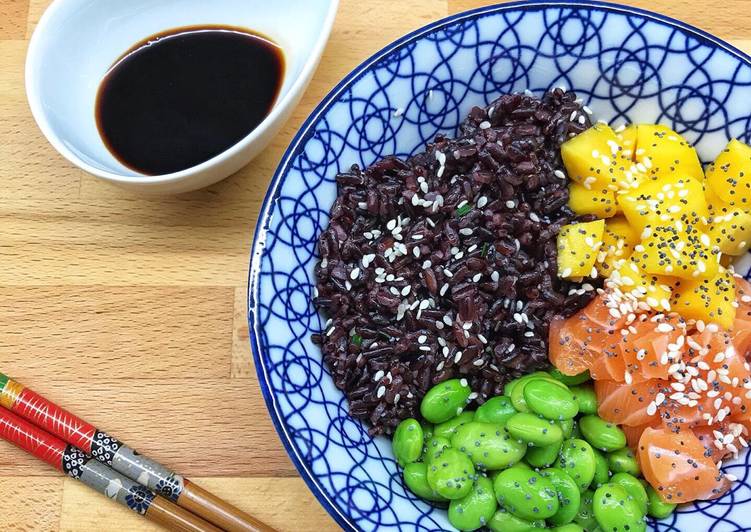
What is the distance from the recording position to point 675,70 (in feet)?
7.73

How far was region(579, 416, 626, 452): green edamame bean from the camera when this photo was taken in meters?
2.17

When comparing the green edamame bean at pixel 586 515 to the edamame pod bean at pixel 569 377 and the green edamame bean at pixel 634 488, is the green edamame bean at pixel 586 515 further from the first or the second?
the edamame pod bean at pixel 569 377

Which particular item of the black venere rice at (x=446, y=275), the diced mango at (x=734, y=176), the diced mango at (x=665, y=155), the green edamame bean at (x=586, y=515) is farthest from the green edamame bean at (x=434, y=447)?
the diced mango at (x=734, y=176)

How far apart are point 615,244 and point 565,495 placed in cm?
80

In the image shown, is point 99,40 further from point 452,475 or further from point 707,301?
point 707,301

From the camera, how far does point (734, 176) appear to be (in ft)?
7.47

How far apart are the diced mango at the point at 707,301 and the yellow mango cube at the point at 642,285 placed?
0.05 metres

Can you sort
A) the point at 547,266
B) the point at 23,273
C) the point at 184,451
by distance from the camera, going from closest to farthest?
the point at 547,266
the point at 184,451
the point at 23,273

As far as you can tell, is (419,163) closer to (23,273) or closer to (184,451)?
(184,451)

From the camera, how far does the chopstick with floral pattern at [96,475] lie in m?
2.33

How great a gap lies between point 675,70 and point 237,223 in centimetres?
161

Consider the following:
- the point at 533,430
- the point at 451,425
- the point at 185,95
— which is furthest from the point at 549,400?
the point at 185,95

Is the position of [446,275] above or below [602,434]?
above

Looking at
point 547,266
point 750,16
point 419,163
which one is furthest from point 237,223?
point 750,16
